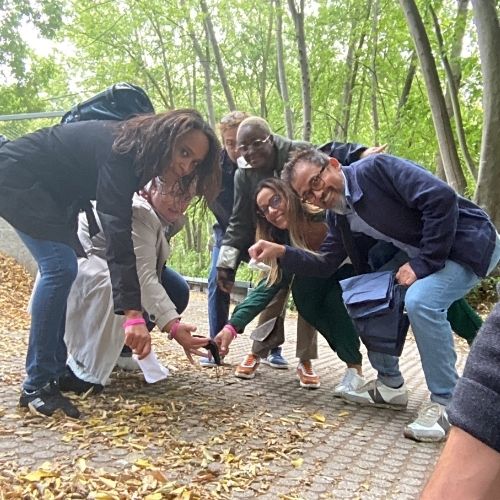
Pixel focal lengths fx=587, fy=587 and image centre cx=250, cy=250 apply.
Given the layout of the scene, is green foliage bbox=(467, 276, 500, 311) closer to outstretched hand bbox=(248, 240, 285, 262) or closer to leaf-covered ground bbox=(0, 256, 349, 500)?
leaf-covered ground bbox=(0, 256, 349, 500)

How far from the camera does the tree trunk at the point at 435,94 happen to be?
8.18 meters

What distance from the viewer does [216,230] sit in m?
4.86

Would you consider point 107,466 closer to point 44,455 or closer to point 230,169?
point 44,455

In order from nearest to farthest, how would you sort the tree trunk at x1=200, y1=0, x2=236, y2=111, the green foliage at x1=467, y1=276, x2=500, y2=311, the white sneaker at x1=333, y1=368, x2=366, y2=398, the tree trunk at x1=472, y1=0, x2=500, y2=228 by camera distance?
the white sneaker at x1=333, y1=368, x2=366, y2=398 → the tree trunk at x1=472, y1=0, x2=500, y2=228 → the green foliage at x1=467, y1=276, x2=500, y2=311 → the tree trunk at x1=200, y1=0, x2=236, y2=111

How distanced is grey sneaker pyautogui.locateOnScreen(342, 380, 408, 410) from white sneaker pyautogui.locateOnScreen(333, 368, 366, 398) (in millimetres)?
36

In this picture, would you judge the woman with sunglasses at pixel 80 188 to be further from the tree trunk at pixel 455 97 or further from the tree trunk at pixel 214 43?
the tree trunk at pixel 214 43

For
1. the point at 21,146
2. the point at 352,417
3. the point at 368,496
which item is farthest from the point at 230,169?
the point at 368,496

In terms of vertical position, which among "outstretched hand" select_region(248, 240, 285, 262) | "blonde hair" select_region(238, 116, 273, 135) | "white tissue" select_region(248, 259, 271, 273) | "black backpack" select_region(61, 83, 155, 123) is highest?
"black backpack" select_region(61, 83, 155, 123)

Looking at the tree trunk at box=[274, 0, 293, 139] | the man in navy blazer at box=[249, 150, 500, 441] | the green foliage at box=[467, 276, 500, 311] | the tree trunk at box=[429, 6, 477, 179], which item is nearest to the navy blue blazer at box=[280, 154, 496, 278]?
the man in navy blazer at box=[249, 150, 500, 441]

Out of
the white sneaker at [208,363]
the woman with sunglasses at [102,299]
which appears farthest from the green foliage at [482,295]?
the woman with sunglasses at [102,299]

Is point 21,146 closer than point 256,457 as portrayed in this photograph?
No

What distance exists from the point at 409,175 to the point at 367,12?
11979 mm

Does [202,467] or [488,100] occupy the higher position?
[488,100]

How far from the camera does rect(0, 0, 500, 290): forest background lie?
870cm
